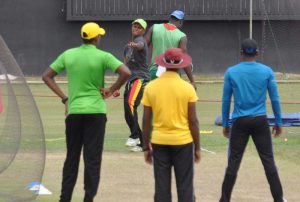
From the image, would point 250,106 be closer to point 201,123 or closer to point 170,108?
point 170,108

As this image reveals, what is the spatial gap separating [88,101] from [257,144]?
1794 millimetres

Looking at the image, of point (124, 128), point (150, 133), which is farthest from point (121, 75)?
point (124, 128)

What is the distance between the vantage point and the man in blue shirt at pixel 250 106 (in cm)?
885

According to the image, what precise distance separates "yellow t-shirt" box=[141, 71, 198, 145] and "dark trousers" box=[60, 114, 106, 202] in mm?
975

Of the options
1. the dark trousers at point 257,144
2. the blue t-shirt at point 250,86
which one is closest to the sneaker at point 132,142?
the dark trousers at point 257,144

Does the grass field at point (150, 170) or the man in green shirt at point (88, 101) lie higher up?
the man in green shirt at point (88, 101)

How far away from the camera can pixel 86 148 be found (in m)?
8.76

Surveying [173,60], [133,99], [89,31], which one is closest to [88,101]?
[89,31]

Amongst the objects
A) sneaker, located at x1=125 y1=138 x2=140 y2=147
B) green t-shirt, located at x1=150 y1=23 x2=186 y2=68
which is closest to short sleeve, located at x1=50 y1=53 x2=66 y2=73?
green t-shirt, located at x1=150 y1=23 x2=186 y2=68

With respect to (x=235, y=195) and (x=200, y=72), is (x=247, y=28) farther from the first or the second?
(x=235, y=195)

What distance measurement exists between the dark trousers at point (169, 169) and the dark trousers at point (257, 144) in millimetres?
1076

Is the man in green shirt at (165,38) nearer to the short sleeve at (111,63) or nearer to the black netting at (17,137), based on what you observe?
the short sleeve at (111,63)

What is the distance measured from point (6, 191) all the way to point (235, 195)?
2.67 meters

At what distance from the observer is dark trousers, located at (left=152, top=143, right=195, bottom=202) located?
26.0 feet
